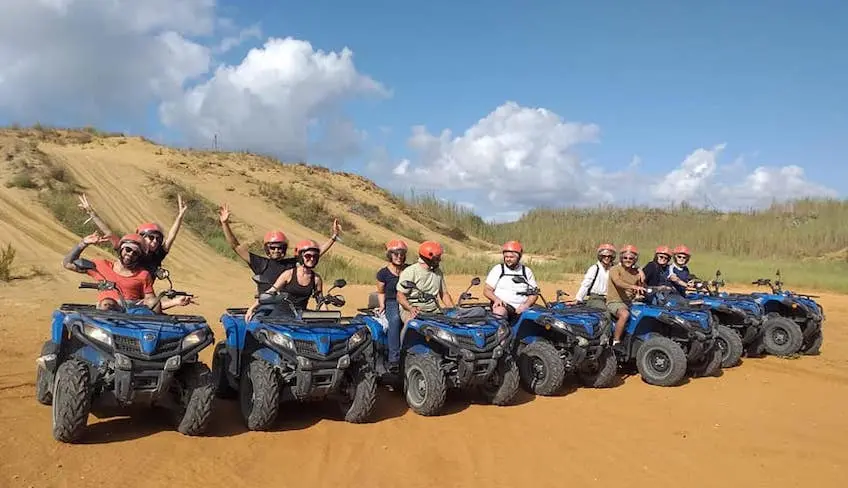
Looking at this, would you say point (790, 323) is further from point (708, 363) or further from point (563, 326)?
point (563, 326)

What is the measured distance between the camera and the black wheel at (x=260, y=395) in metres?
6.11

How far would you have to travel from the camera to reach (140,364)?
5461 millimetres

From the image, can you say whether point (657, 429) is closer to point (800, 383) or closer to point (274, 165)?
point (800, 383)

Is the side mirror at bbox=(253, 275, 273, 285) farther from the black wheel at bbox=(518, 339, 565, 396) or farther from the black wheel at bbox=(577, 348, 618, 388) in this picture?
the black wheel at bbox=(577, 348, 618, 388)

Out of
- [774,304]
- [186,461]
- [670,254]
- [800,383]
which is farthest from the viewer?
[774,304]

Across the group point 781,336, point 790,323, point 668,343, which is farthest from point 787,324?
point 668,343

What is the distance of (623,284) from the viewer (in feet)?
29.9

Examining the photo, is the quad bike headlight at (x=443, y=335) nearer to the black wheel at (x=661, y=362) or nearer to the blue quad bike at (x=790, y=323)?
the black wheel at (x=661, y=362)

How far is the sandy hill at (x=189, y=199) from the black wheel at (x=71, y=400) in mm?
9969

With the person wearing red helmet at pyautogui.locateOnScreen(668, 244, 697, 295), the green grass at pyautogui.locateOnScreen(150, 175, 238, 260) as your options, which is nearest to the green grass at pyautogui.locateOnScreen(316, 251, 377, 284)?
the green grass at pyautogui.locateOnScreen(150, 175, 238, 260)

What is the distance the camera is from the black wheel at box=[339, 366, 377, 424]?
6551 millimetres

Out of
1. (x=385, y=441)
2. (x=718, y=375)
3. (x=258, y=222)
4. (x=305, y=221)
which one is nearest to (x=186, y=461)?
(x=385, y=441)

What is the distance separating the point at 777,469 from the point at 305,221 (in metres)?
27.6

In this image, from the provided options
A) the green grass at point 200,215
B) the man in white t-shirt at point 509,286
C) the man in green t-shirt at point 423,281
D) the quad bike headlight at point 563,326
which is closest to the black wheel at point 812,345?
the quad bike headlight at point 563,326
